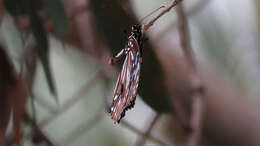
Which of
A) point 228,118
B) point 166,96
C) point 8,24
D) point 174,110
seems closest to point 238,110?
point 228,118

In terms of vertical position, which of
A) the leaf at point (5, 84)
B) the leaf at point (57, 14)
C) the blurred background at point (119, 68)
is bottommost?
the blurred background at point (119, 68)

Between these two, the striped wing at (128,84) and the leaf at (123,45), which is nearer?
the striped wing at (128,84)

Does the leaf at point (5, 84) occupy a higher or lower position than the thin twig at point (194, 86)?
higher

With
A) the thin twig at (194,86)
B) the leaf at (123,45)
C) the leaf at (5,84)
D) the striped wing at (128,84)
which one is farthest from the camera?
the thin twig at (194,86)

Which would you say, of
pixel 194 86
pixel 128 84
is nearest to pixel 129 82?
pixel 128 84

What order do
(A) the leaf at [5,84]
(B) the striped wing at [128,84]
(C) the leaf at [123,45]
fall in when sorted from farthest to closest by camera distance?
(A) the leaf at [5,84] → (C) the leaf at [123,45] → (B) the striped wing at [128,84]

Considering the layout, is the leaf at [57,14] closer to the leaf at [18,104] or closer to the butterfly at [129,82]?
the leaf at [18,104]

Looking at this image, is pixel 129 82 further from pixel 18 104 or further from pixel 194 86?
pixel 194 86

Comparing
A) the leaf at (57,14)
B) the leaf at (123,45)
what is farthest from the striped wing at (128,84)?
the leaf at (57,14)
